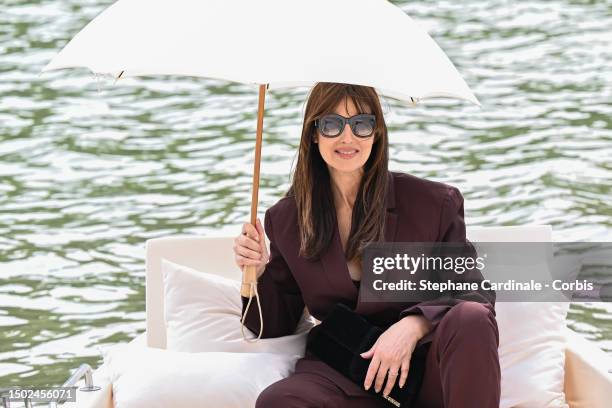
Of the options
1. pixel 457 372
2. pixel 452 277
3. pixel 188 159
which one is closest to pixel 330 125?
pixel 452 277

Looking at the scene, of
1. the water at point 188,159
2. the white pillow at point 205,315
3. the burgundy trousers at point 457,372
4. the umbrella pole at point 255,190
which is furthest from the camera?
the water at point 188,159

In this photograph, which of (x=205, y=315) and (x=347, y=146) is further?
(x=205, y=315)

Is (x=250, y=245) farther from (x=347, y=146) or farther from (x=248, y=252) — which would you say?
(x=347, y=146)

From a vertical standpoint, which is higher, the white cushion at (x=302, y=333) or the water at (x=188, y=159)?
the white cushion at (x=302, y=333)

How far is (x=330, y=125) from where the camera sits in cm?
321

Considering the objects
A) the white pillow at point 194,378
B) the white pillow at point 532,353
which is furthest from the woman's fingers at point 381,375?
the white pillow at point 532,353

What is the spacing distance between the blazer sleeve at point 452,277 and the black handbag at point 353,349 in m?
0.09

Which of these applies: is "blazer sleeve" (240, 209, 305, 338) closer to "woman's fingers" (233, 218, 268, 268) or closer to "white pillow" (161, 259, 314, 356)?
"white pillow" (161, 259, 314, 356)

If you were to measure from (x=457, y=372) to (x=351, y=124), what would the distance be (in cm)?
72

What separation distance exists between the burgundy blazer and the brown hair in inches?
1.2

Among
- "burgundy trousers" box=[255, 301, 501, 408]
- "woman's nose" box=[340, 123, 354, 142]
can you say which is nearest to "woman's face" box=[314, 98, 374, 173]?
"woman's nose" box=[340, 123, 354, 142]

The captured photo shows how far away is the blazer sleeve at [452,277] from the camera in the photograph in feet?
10.1

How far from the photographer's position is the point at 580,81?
941 cm

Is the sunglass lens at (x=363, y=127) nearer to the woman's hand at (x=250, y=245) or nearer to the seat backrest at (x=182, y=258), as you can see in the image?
the woman's hand at (x=250, y=245)
